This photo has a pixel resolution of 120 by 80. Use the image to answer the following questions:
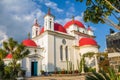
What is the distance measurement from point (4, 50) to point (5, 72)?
8.19 ft

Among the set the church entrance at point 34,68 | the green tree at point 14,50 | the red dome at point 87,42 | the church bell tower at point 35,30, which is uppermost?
the church bell tower at point 35,30

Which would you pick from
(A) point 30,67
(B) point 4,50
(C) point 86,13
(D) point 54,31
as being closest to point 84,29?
(D) point 54,31

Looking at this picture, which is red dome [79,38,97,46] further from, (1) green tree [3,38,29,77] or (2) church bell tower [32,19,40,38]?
(1) green tree [3,38,29,77]

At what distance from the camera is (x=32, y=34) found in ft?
124

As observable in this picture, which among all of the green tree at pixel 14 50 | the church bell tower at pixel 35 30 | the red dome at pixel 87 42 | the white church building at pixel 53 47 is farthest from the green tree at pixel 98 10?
the church bell tower at pixel 35 30

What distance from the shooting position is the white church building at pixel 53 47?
99.7 ft

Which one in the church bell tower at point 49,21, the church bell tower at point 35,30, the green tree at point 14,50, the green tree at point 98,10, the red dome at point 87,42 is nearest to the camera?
the green tree at point 98,10

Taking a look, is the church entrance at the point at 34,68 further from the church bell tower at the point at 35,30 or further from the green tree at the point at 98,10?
the green tree at the point at 98,10

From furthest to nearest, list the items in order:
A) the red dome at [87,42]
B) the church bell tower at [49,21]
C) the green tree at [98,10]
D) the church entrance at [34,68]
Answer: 1. the red dome at [87,42]
2. the church bell tower at [49,21]
3. the church entrance at [34,68]
4. the green tree at [98,10]

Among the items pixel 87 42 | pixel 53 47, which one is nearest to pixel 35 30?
pixel 53 47

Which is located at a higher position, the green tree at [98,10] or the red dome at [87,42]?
the red dome at [87,42]

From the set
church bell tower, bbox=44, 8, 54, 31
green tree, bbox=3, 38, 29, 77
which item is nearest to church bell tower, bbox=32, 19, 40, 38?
church bell tower, bbox=44, 8, 54, 31

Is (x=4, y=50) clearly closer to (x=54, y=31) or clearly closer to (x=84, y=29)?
(x=54, y=31)

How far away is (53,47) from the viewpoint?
31.4m
